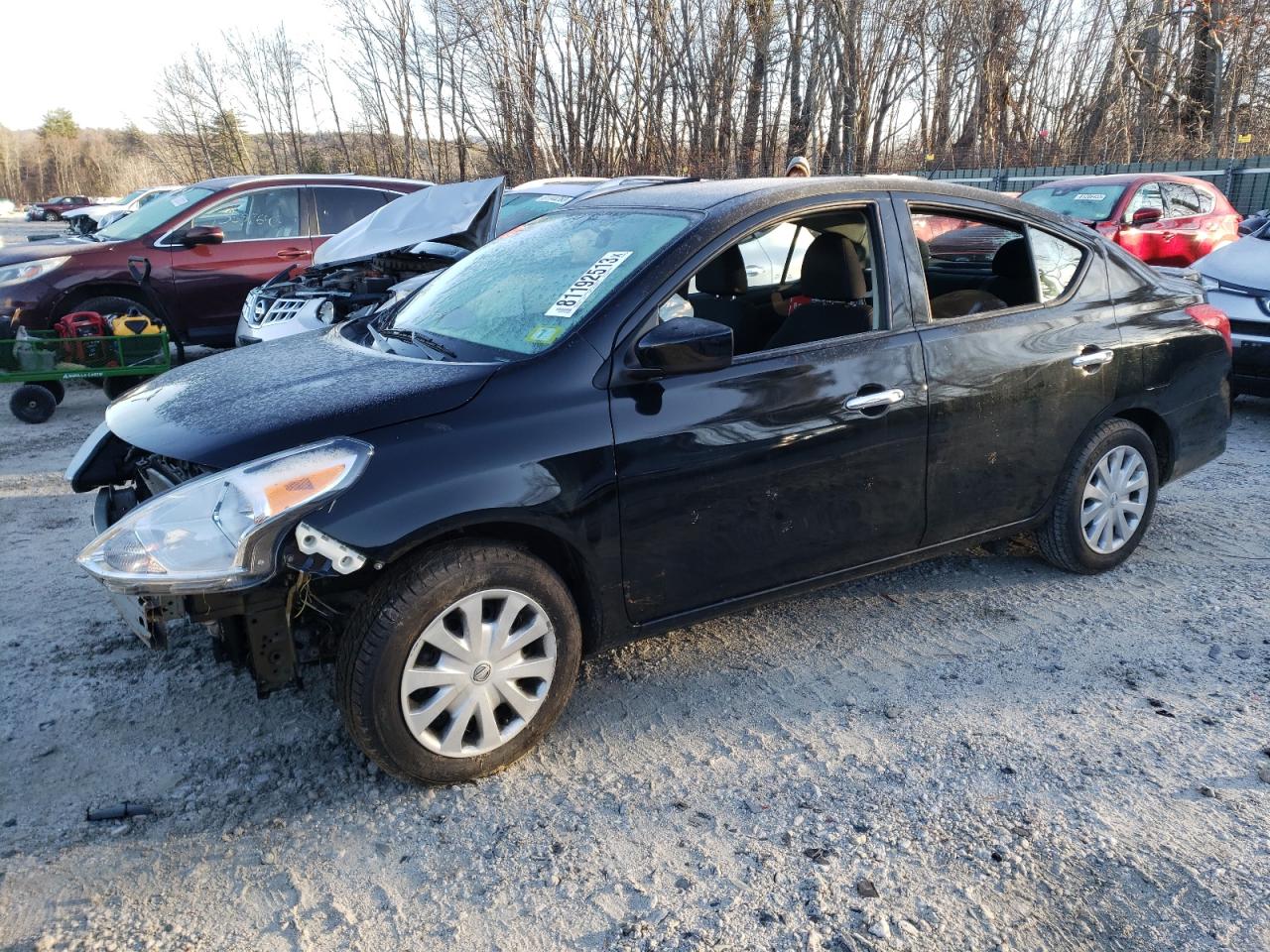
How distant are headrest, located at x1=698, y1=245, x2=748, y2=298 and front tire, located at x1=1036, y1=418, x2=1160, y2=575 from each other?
1.64 m

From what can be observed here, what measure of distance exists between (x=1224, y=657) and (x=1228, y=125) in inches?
1113

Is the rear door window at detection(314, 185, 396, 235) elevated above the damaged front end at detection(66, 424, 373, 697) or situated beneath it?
elevated above

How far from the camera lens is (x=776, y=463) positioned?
317cm

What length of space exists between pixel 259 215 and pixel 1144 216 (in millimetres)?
9804

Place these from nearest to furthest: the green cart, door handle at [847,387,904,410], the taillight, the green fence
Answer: door handle at [847,387,904,410], the taillight, the green cart, the green fence

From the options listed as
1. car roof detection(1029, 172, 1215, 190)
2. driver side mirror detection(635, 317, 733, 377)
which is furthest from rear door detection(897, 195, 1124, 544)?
car roof detection(1029, 172, 1215, 190)

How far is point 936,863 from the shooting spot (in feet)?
8.12

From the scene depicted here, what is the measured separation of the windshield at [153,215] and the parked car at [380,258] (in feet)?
6.25

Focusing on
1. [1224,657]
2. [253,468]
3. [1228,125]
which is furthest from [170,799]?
[1228,125]

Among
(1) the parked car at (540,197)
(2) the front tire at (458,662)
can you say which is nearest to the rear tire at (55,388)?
(1) the parked car at (540,197)

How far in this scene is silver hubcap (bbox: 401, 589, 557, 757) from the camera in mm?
2686

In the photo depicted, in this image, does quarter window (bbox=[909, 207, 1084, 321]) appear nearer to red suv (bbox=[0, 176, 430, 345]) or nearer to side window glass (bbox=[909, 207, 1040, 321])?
side window glass (bbox=[909, 207, 1040, 321])

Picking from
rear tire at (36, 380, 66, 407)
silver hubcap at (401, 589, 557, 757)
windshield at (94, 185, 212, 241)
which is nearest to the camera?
silver hubcap at (401, 589, 557, 757)

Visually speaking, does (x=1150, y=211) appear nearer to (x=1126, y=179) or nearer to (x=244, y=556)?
(x=1126, y=179)
